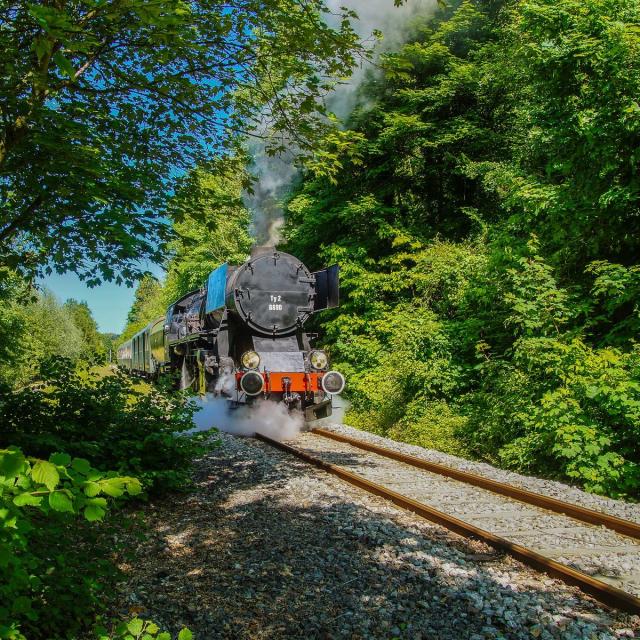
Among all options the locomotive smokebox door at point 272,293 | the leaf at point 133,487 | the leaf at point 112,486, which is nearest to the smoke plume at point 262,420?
the locomotive smokebox door at point 272,293

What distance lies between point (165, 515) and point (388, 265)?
1257cm

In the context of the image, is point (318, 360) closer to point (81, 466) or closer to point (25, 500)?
point (81, 466)

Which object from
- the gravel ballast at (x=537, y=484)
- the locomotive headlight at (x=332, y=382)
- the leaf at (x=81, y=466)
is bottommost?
the gravel ballast at (x=537, y=484)

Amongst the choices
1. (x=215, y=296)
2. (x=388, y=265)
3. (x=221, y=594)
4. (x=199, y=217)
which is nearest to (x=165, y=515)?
(x=221, y=594)

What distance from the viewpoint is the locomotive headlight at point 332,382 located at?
36.4 feet

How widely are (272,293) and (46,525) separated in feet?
29.4

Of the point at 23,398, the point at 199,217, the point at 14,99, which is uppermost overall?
the point at 14,99

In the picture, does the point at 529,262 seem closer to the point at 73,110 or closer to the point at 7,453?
the point at 73,110

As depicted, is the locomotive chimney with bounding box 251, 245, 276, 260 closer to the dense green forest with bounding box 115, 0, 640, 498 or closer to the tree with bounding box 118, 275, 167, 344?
the dense green forest with bounding box 115, 0, 640, 498

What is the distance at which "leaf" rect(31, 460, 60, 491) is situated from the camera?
196 cm

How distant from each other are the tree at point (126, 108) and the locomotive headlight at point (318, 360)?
5.72 metres

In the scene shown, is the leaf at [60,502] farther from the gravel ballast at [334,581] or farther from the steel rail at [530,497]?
the steel rail at [530,497]

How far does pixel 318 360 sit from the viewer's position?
1176 cm

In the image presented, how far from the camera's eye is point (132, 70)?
19.5 feet
